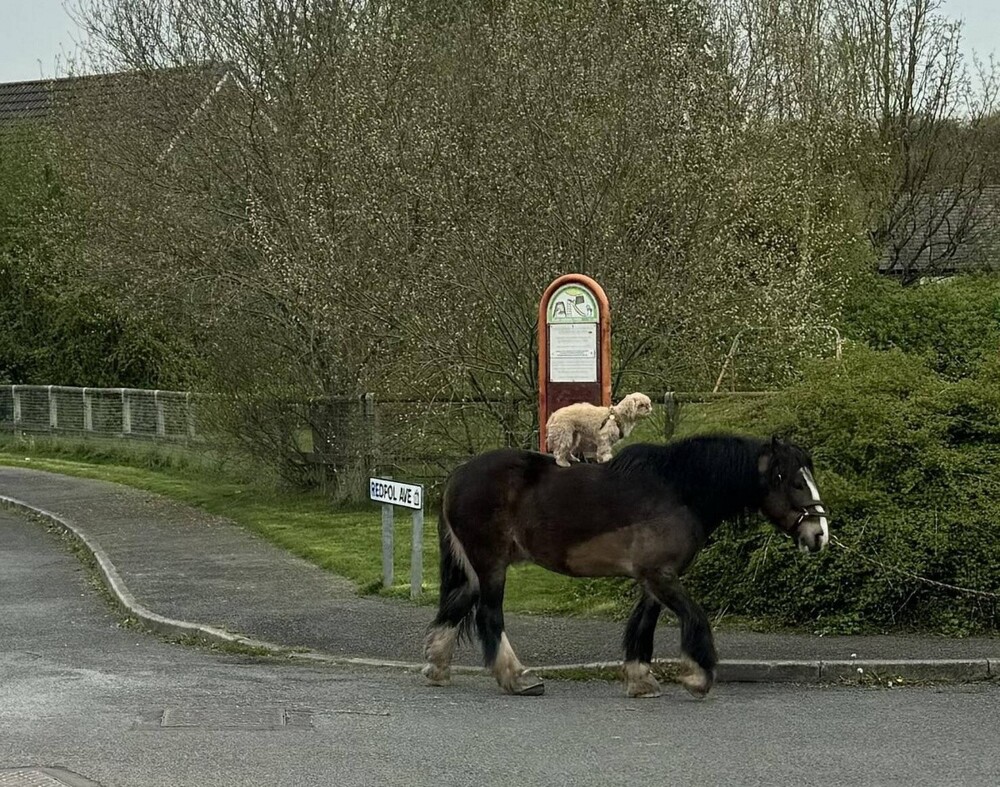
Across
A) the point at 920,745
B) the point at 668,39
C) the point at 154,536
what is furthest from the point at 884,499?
the point at 154,536

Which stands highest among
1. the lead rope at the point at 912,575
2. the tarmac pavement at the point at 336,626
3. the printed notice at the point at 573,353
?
the printed notice at the point at 573,353

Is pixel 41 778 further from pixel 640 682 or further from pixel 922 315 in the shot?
pixel 922 315

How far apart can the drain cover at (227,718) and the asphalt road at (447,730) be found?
17mm

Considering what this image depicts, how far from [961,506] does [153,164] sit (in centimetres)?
1681

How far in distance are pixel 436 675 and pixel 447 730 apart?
143 centimetres

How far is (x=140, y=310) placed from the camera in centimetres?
2767

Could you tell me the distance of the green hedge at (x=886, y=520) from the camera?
1111cm

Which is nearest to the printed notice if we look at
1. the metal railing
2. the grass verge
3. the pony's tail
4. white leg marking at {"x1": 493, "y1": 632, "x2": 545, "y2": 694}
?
the grass verge

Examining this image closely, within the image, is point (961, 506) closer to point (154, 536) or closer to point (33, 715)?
point (33, 715)

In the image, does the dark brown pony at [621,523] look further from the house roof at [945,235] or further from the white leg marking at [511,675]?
the house roof at [945,235]

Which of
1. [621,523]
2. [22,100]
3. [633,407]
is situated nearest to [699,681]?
[621,523]

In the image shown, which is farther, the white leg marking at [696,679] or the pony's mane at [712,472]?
the pony's mane at [712,472]

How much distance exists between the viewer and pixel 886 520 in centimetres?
1138

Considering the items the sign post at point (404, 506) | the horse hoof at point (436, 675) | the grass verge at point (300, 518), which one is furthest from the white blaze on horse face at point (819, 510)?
the sign post at point (404, 506)
